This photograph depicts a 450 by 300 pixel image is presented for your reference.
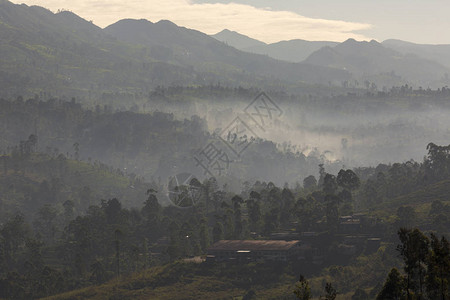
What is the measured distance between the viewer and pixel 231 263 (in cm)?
19962

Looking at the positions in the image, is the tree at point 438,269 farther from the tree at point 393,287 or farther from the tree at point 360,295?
the tree at point 360,295

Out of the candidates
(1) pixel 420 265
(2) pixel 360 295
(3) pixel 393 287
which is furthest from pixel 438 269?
(2) pixel 360 295

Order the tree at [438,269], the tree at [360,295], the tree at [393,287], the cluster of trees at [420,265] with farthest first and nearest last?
the tree at [360,295] < the tree at [393,287] < the cluster of trees at [420,265] < the tree at [438,269]

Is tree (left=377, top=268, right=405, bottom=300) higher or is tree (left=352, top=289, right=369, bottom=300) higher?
tree (left=377, top=268, right=405, bottom=300)

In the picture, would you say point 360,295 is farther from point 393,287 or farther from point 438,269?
point 438,269

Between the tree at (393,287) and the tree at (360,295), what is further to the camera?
the tree at (360,295)

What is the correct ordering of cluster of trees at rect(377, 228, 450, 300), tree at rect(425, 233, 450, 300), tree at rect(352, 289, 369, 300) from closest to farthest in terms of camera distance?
tree at rect(425, 233, 450, 300) → cluster of trees at rect(377, 228, 450, 300) → tree at rect(352, 289, 369, 300)

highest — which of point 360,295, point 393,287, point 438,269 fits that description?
point 438,269

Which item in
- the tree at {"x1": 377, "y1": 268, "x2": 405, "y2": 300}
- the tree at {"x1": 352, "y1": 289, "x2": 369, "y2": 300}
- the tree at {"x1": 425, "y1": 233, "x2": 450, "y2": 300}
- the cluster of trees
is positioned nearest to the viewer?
the tree at {"x1": 425, "y1": 233, "x2": 450, "y2": 300}

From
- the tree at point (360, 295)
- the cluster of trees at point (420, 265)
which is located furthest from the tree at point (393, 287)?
the tree at point (360, 295)

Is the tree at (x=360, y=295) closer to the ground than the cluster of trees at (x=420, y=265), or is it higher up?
closer to the ground

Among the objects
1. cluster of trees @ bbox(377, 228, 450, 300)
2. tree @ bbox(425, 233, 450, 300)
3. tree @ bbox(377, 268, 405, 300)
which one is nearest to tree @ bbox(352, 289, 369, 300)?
cluster of trees @ bbox(377, 228, 450, 300)

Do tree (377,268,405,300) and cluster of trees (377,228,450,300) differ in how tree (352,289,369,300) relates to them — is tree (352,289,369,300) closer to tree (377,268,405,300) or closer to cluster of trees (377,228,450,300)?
cluster of trees (377,228,450,300)

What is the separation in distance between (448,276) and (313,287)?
7629 cm
